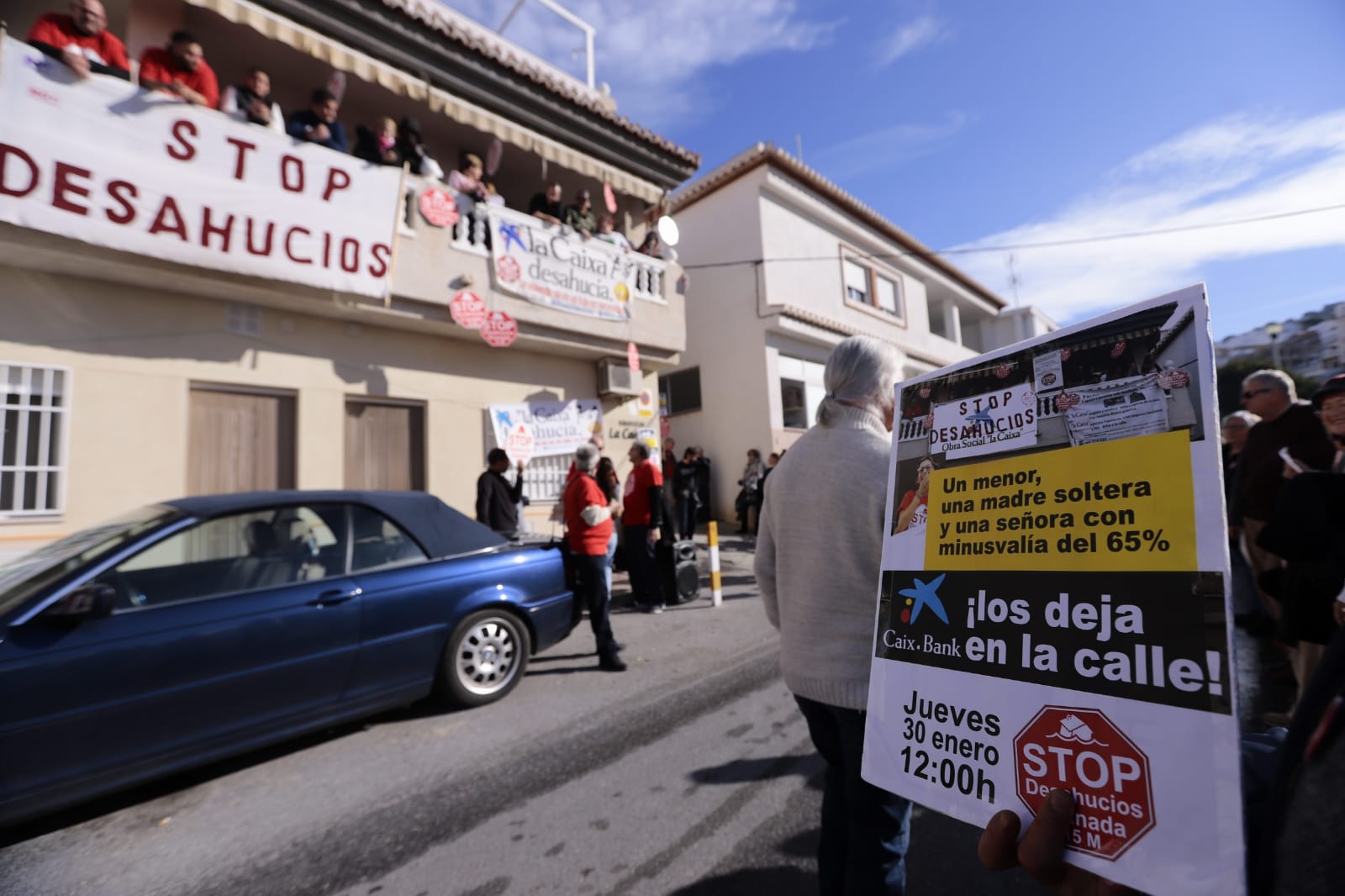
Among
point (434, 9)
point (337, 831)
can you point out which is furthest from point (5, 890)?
point (434, 9)

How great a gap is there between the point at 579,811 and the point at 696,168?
11061 mm

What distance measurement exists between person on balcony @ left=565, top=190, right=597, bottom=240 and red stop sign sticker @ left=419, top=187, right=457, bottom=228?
189 centimetres

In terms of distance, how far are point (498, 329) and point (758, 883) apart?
283 inches

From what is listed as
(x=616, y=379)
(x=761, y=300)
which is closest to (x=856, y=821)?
(x=616, y=379)

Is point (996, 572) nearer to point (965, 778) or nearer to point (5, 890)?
point (965, 778)

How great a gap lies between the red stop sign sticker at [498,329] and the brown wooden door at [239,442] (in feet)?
7.86

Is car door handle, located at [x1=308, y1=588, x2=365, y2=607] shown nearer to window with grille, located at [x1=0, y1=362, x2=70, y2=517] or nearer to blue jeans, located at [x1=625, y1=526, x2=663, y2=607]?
blue jeans, located at [x1=625, y1=526, x2=663, y2=607]

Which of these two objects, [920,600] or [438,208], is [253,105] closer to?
[438,208]

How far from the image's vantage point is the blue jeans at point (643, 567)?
725cm

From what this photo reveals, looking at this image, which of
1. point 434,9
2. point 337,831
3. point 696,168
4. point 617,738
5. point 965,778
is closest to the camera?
point 965,778

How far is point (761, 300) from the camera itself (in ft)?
44.3

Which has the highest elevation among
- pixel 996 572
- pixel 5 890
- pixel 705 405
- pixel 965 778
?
pixel 705 405

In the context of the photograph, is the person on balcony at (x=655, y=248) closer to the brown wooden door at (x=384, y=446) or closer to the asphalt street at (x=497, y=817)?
the brown wooden door at (x=384, y=446)

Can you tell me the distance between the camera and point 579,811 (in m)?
2.91
